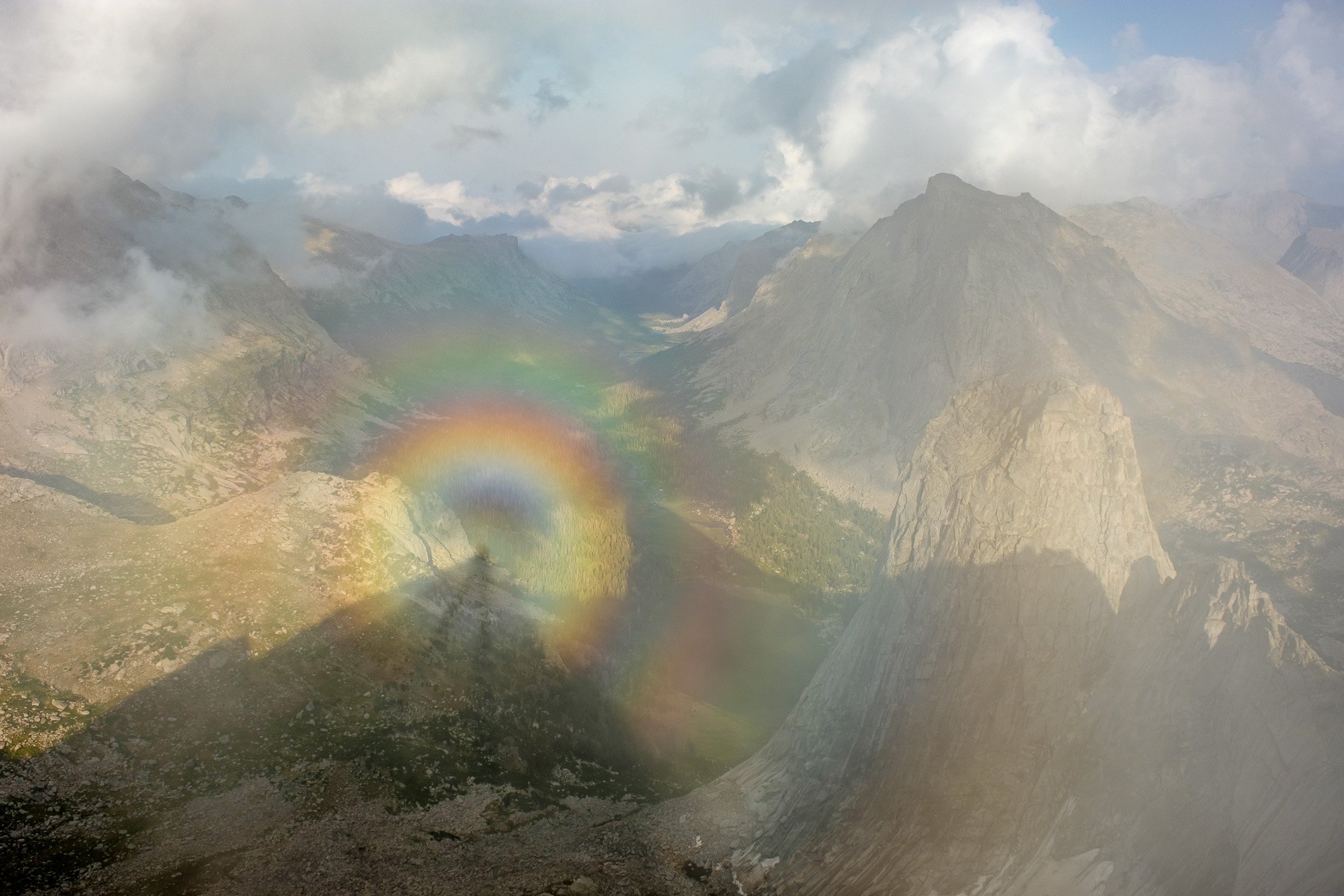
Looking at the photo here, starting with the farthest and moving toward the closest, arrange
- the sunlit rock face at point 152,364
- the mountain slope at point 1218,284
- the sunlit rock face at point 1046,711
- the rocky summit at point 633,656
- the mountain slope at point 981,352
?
the mountain slope at point 1218,284
the mountain slope at point 981,352
the sunlit rock face at point 152,364
the rocky summit at point 633,656
the sunlit rock face at point 1046,711

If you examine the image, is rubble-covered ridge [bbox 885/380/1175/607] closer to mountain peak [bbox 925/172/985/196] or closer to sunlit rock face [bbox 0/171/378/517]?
sunlit rock face [bbox 0/171/378/517]

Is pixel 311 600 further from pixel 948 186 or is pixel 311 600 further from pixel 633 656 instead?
pixel 948 186

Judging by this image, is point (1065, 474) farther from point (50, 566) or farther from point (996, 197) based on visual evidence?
point (996, 197)

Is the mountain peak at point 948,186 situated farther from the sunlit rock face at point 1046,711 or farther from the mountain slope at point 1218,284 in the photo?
the sunlit rock face at point 1046,711

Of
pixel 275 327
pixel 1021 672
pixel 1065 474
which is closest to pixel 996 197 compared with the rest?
pixel 1065 474

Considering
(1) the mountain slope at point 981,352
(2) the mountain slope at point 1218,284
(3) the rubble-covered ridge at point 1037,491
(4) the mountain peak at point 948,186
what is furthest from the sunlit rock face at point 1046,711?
(2) the mountain slope at point 1218,284

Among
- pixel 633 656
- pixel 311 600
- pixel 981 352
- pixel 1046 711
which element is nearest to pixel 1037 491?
pixel 1046 711
